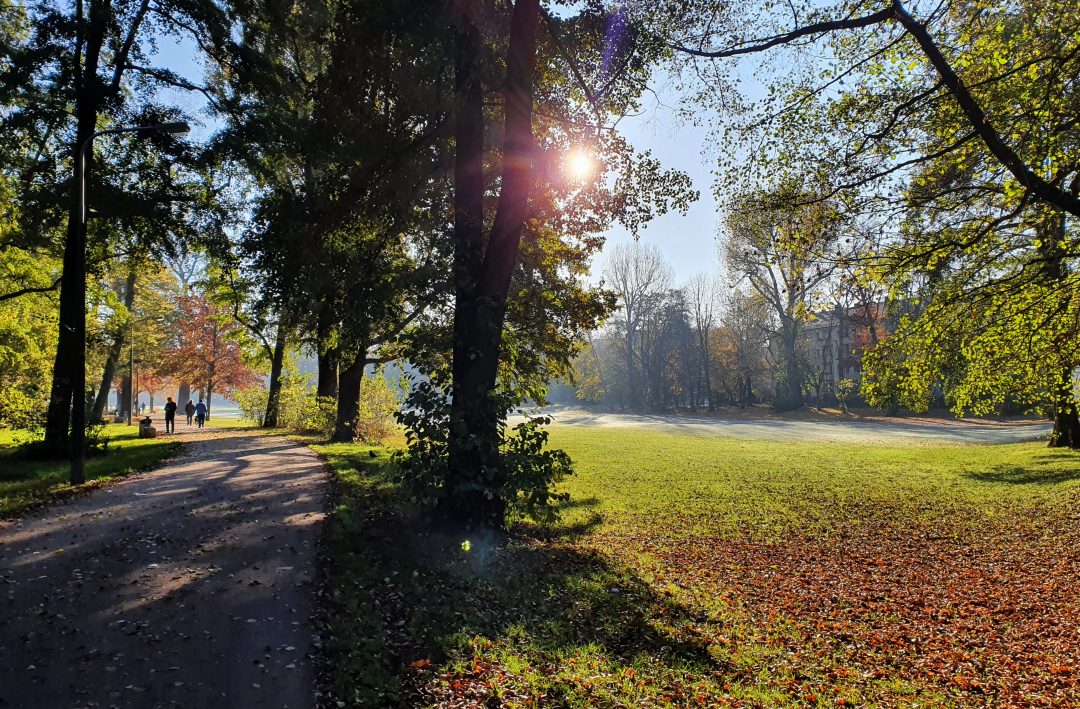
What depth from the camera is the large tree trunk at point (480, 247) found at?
26.1 feet

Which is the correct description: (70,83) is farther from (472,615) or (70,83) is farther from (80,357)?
(472,615)

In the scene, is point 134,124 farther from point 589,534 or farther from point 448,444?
point 589,534

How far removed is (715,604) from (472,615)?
9.38 ft

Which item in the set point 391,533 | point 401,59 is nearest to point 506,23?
point 401,59

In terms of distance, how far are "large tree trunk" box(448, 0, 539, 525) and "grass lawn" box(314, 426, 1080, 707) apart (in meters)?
0.89

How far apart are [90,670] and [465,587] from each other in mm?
3150

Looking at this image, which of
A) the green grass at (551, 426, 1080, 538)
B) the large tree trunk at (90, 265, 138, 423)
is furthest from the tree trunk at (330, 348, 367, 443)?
the large tree trunk at (90, 265, 138, 423)

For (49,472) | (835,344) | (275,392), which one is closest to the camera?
(49,472)

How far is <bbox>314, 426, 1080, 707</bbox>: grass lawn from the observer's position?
176 inches

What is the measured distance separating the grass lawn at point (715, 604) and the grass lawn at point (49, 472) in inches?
171

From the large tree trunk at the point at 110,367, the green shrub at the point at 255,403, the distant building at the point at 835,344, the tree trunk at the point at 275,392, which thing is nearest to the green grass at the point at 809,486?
the tree trunk at the point at 275,392

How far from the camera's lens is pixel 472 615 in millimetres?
5449

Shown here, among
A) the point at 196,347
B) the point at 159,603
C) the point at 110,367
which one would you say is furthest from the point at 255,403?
the point at 159,603

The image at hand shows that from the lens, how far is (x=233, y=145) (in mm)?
14414
